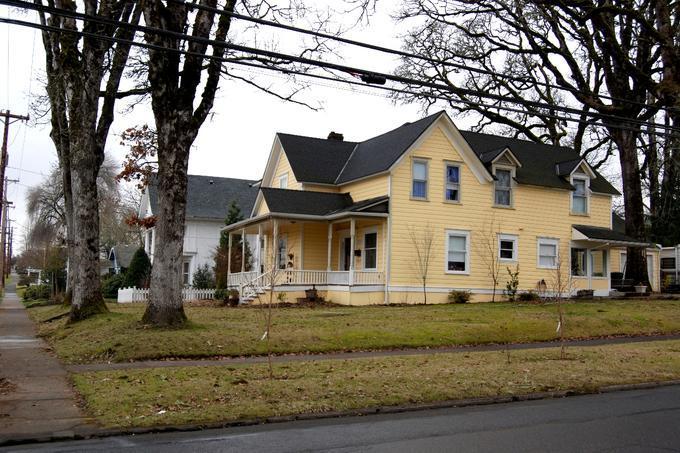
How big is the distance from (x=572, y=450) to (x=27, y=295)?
167ft

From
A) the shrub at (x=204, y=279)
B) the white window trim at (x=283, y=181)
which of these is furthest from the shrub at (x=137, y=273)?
the white window trim at (x=283, y=181)

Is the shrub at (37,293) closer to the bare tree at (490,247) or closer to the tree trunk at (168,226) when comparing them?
the bare tree at (490,247)

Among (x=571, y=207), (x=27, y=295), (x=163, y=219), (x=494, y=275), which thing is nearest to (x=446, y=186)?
(x=494, y=275)

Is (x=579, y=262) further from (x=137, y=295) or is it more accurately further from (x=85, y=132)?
(x=85, y=132)

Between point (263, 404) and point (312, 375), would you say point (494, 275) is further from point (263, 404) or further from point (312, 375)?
point (263, 404)

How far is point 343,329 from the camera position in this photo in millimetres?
17578

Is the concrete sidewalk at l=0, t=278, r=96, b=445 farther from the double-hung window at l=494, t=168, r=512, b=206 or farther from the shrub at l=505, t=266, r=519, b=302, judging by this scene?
the double-hung window at l=494, t=168, r=512, b=206

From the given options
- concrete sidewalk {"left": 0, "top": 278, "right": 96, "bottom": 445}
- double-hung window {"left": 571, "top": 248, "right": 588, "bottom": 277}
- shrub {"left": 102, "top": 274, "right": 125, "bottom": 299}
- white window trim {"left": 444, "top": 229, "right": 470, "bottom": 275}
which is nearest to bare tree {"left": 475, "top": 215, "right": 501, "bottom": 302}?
white window trim {"left": 444, "top": 229, "right": 470, "bottom": 275}

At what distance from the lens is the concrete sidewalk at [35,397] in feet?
27.5

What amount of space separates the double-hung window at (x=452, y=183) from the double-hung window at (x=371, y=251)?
363 centimetres

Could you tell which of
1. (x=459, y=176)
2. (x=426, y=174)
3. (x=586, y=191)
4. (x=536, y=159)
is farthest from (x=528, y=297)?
(x=536, y=159)

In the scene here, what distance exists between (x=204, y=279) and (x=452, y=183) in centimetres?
1709

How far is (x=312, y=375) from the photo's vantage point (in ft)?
40.1

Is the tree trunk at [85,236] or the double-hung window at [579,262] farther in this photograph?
the double-hung window at [579,262]
